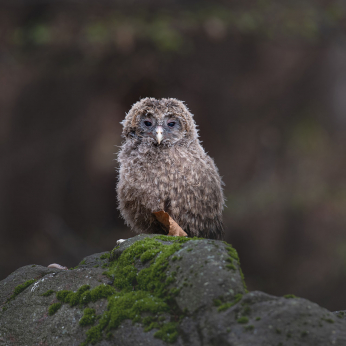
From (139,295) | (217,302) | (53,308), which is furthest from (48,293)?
(217,302)

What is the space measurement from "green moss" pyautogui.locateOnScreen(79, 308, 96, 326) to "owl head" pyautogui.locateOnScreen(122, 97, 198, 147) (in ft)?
3.82

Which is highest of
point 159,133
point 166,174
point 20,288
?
point 159,133

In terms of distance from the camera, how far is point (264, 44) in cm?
415

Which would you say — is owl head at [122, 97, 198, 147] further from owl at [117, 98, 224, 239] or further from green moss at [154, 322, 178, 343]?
green moss at [154, 322, 178, 343]

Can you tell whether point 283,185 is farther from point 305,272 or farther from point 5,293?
point 5,293

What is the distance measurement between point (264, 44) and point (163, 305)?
3623 millimetres

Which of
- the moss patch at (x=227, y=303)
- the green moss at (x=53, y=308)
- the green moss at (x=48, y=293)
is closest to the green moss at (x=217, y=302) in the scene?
the moss patch at (x=227, y=303)

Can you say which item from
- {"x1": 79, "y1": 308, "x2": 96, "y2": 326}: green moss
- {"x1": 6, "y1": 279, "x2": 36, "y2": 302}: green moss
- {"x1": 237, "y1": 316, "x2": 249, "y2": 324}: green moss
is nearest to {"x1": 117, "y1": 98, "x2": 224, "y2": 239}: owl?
{"x1": 6, "y1": 279, "x2": 36, "y2": 302}: green moss

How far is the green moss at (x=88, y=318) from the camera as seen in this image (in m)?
1.46

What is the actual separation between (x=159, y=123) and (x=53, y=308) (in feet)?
4.17

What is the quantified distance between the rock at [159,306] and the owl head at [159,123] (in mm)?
724

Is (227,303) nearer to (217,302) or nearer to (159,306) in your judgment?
(217,302)

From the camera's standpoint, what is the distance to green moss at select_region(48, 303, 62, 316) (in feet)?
5.24

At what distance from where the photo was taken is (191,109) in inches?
161
